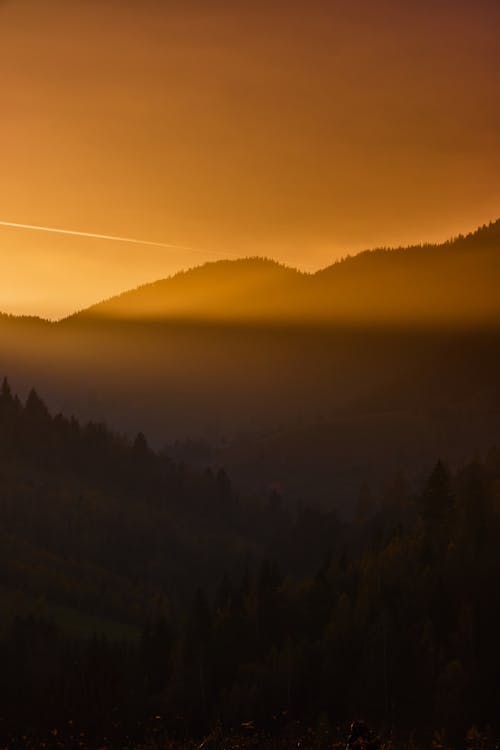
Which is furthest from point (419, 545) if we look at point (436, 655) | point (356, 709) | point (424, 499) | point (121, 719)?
point (121, 719)

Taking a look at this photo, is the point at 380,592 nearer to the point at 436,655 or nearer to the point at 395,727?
the point at 436,655

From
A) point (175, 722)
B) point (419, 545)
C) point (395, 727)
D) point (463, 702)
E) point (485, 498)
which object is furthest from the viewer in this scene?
point (485, 498)

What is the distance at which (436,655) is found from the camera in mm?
152500

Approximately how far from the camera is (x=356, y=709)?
141m

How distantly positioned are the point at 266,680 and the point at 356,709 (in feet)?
54.6

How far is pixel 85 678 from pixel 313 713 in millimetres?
45563

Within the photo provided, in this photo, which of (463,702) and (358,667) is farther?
(358,667)

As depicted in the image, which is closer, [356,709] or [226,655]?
[356,709]

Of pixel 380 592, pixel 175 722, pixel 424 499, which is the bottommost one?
pixel 175 722

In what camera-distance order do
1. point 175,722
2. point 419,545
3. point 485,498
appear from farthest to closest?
point 485,498 < point 419,545 < point 175,722

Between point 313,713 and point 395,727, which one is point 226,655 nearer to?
point 313,713

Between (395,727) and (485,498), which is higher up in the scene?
(485,498)

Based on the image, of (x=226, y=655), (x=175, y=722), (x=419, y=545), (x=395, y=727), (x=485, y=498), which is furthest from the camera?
(x=485, y=498)

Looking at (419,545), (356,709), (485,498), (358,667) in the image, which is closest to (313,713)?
(356,709)
